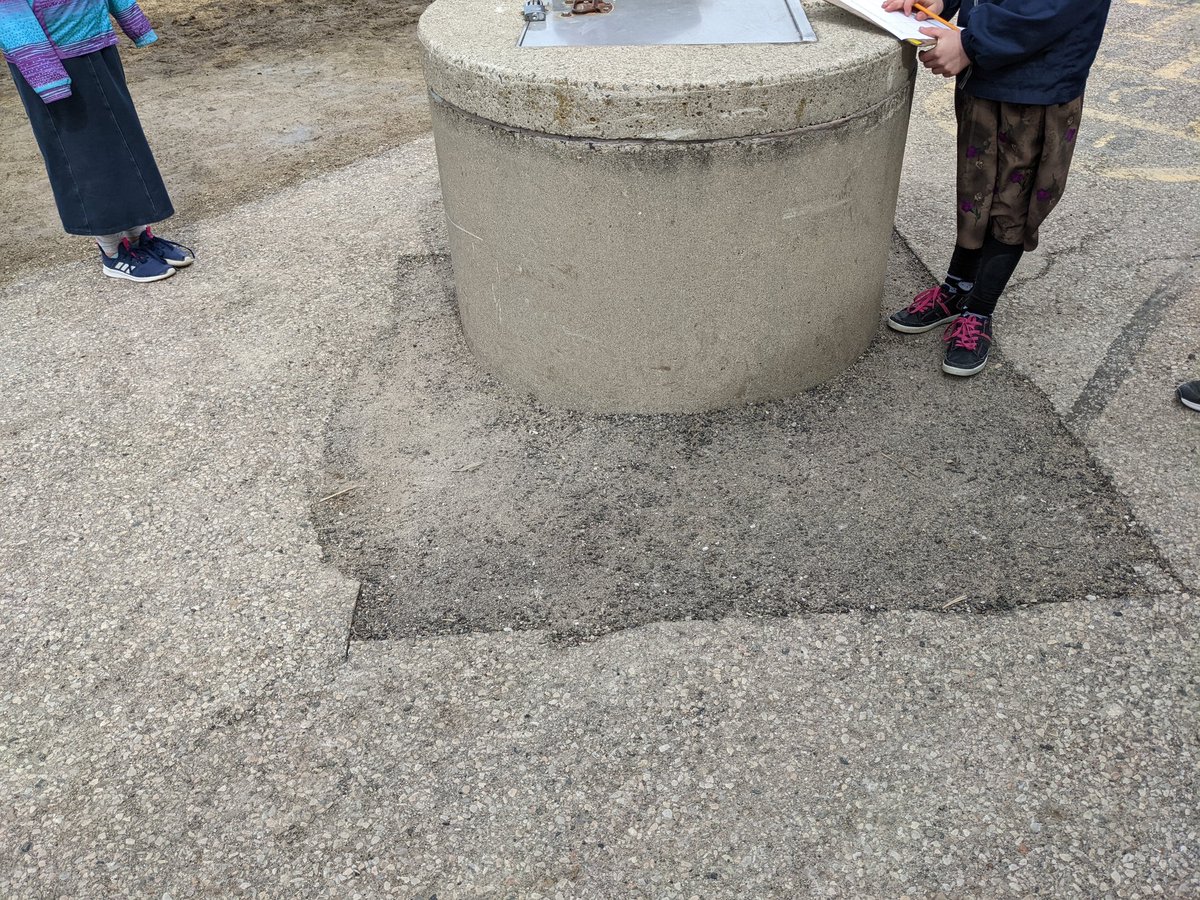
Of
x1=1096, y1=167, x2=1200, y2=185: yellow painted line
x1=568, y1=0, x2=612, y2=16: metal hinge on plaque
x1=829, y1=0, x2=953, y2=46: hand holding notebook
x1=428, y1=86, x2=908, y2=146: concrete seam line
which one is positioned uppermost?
x1=568, y1=0, x2=612, y2=16: metal hinge on plaque

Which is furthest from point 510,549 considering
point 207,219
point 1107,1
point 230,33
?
point 230,33

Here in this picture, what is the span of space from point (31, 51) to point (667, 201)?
2536mm

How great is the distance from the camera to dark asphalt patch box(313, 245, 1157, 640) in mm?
2617

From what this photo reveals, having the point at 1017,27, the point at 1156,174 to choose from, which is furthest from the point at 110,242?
the point at 1156,174

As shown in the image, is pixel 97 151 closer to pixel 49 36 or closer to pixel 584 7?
pixel 49 36

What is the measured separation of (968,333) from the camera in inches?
134

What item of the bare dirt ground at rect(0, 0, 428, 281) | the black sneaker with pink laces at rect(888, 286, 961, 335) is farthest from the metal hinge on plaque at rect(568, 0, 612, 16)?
the bare dirt ground at rect(0, 0, 428, 281)

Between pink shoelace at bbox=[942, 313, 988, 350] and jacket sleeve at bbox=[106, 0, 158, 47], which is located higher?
jacket sleeve at bbox=[106, 0, 158, 47]

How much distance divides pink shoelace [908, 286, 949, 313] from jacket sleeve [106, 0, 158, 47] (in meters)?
3.21

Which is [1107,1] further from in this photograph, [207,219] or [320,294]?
[207,219]

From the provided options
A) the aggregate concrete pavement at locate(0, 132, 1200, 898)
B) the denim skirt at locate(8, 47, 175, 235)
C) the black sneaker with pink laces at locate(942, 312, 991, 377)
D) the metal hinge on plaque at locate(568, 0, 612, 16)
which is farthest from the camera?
the denim skirt at locate(8, 47, 175, 235)

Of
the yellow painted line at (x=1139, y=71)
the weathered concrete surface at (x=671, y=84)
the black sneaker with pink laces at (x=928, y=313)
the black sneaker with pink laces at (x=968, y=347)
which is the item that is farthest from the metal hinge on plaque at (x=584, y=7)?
the yellow painted line at (x=1139, y=71)

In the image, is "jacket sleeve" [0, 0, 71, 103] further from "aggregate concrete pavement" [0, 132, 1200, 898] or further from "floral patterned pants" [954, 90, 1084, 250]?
"floral patterned pants" [954, 90, 1084, 250]

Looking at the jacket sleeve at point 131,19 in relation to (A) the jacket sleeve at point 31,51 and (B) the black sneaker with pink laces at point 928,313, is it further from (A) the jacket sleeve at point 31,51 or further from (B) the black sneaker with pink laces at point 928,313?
(B) the black sneaker with pink laces at point 928,313
